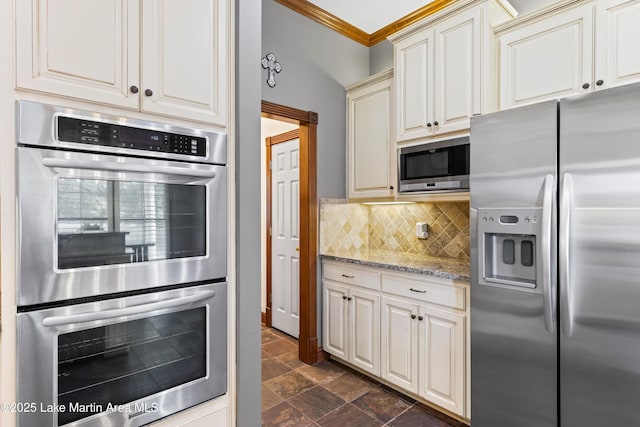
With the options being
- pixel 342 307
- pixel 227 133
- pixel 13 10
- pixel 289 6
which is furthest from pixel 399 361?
pixel 289 6

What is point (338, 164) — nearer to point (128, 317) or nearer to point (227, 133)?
point (227, 133)

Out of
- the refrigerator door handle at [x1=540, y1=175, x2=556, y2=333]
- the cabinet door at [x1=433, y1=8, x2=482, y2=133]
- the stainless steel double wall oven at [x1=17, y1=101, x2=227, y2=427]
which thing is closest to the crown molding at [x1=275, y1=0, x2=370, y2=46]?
the cabinet door at [x1=433, y1=8, x2=482, y2=133]

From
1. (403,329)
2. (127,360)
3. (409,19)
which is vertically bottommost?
(403,329)

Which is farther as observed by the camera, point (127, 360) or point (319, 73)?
point (319, 73)

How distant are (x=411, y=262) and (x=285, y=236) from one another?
165 centimetres

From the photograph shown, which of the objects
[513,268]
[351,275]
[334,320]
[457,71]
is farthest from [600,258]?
[334,320]

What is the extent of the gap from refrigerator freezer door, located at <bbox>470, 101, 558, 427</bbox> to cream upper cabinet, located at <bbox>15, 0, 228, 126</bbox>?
1.38 m

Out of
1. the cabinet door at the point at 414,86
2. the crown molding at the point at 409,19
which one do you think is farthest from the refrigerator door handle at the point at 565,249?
the crown molding at the point at 409,19

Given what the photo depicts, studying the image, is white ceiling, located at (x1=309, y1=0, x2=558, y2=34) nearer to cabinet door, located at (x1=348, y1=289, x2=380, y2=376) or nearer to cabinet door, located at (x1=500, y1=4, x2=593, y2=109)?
cabinet door, located at (x1=500, y1=4, x2=593, y2=109)

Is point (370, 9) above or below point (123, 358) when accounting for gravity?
above

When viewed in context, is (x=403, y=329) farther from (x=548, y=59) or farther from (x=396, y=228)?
(x=548, y=59)

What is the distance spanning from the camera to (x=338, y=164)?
3.14 meters

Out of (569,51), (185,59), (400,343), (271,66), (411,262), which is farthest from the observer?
(271,66)

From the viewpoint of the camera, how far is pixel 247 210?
4.71 feet
